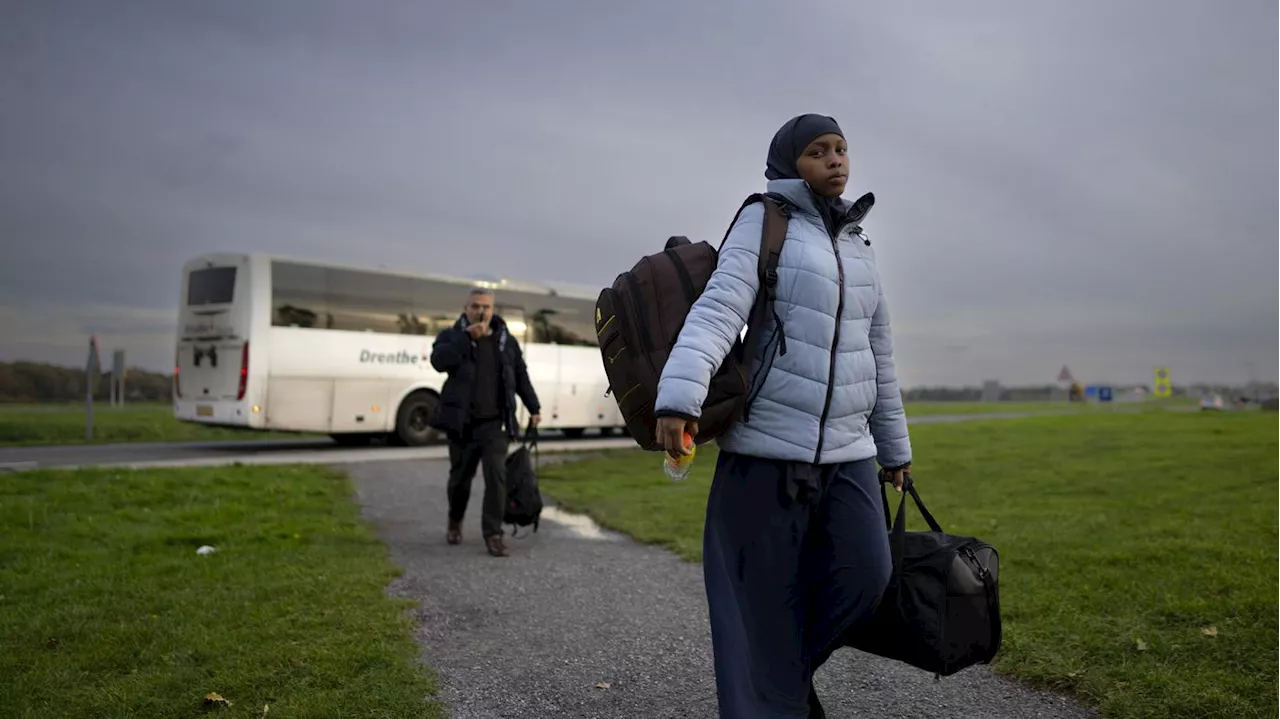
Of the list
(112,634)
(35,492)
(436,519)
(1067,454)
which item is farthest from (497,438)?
(1067,454)

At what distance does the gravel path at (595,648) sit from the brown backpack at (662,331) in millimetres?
1499

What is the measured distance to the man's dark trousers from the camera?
7121mm

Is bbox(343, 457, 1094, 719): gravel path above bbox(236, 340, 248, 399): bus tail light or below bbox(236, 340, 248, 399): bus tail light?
below

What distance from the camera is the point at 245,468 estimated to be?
12469 millimetres

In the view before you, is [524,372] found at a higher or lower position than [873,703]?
higher

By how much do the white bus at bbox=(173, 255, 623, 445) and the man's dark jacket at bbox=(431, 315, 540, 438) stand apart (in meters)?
8.53

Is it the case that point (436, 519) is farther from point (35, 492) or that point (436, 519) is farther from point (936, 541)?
point (936, 541)

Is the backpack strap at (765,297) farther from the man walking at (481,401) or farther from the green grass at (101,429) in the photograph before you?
the green grass at (101,429)

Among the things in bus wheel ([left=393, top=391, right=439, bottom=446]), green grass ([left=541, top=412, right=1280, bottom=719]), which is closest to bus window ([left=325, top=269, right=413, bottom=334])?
bus wheel ([left=393, top=391, right=439, bottom=446])

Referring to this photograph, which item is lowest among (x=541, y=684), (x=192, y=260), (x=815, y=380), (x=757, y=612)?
(x=541, y=684)

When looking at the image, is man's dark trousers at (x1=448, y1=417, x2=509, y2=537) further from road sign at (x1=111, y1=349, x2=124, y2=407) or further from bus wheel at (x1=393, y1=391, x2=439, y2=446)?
road sign at (x1=111, y1=349, x2=124, y2=407)

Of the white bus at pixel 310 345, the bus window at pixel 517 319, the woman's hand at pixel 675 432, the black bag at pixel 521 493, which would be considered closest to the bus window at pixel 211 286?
the white bus at pixel 310 345

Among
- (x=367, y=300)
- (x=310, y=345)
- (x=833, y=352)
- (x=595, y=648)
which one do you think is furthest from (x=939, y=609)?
(x=367, y=300)

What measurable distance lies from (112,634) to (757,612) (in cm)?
342
